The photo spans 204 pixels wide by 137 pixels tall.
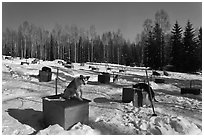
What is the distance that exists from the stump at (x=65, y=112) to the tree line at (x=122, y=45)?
21681mm

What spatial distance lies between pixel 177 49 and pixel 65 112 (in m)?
23.3

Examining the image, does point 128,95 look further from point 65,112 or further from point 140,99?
point 65,112

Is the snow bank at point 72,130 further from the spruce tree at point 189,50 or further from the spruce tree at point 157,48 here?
the spruce tree at point 157,48

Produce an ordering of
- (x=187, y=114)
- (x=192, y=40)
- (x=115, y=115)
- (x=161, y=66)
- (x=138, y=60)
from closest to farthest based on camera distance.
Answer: (x=115, y=115) → (x=187, y=114) → (x=192, y=40) → (x=161, y=66) → (x=138, y=60)

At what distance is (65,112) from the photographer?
3.25 metres

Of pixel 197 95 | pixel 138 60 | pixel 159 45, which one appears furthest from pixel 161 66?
pixel 197 95

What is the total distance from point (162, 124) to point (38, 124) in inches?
108

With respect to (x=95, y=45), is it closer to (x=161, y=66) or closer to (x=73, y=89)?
(x=161, y=66)

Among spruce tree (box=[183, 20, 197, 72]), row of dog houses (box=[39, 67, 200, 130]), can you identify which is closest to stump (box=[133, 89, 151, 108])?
row of dog houses (box=[39, 67, 200, 130])

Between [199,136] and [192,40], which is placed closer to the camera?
[199,136]

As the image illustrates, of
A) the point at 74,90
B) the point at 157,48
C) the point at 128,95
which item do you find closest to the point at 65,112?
the point at 74,90

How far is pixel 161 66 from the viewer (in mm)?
A: 24922

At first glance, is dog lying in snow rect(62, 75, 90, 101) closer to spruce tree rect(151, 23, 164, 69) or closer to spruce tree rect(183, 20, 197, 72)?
spruce tree rect(183, 20, 197, 72)

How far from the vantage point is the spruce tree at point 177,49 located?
22656mm
